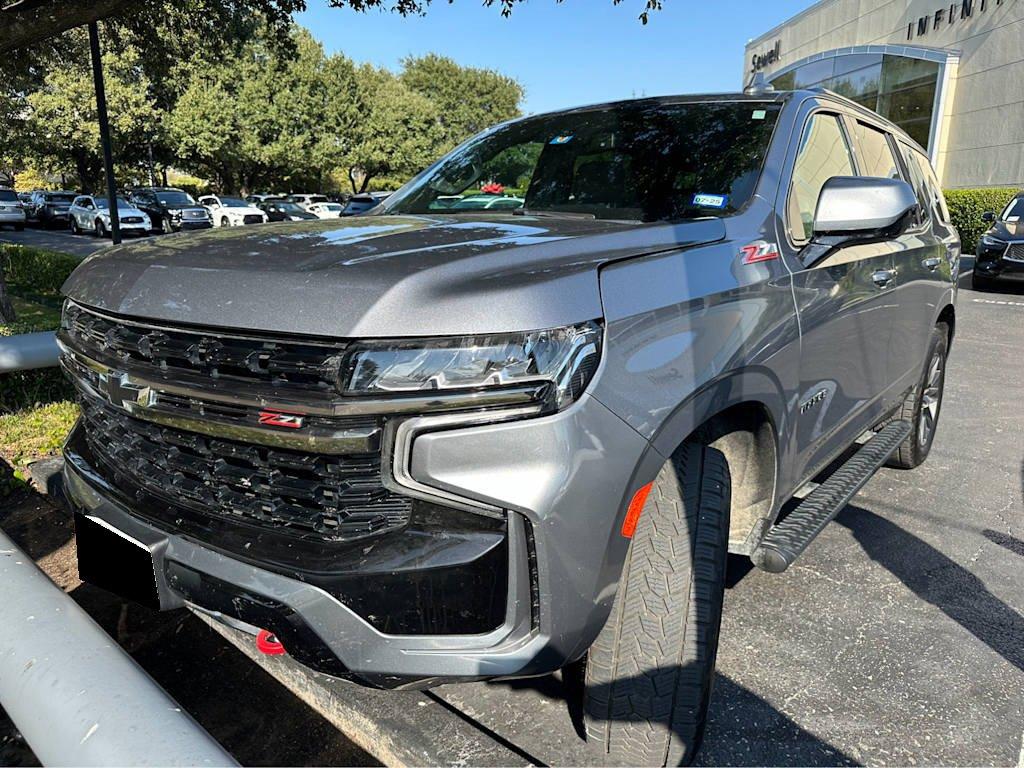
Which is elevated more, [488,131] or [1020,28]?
[1020,28]

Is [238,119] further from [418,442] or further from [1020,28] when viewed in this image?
[418,442]

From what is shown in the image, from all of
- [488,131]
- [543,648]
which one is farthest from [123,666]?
[488,131]

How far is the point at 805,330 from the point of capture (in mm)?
2418

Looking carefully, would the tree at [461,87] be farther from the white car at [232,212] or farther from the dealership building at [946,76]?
the dealership building at [946,76]

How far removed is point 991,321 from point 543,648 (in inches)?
417

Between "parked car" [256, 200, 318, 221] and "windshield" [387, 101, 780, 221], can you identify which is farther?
"parked car" [256, 200, 318, 221]

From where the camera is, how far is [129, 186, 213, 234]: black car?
1038 inches

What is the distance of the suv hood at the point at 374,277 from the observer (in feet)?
5.02

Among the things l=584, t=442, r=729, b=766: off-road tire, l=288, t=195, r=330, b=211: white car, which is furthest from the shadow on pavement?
l=288, t=195, r=330, b=211: white car

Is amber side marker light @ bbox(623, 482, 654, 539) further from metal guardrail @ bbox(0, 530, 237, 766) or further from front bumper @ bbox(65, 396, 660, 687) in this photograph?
metal guardrail @ bbox(0, 530, 237, 766)

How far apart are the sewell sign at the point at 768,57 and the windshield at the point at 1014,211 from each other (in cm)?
2124

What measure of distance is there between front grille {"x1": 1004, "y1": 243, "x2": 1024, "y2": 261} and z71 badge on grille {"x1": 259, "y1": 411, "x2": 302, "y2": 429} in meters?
13.4

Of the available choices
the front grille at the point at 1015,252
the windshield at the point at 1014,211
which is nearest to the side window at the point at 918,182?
the front grille at the point at 1015,252

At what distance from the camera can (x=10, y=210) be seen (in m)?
31.5
